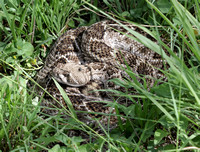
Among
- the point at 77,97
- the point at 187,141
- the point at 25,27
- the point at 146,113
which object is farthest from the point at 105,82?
the point at 187,141

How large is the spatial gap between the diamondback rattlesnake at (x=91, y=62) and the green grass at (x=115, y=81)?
0.91 feet

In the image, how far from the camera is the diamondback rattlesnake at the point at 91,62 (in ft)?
13.2

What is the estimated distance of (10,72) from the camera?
4145 millimetres

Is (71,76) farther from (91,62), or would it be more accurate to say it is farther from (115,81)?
(115,81)

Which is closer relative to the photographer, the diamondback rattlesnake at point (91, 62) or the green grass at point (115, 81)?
the green grass at point (115, 81)

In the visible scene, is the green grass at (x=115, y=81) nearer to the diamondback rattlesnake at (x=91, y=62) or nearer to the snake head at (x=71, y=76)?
the diamondback rattlesnake at (x=91, y=62)

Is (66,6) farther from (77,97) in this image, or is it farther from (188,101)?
(188,101)

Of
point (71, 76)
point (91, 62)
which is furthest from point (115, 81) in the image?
point (91, 62)

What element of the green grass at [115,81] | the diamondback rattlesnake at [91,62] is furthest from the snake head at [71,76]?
the green grass at [115,81]

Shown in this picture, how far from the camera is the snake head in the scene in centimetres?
408

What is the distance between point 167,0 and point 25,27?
2.56m

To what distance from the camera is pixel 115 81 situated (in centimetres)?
315

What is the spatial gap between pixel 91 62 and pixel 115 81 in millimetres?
1568

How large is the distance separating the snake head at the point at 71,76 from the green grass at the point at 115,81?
0.49 m
